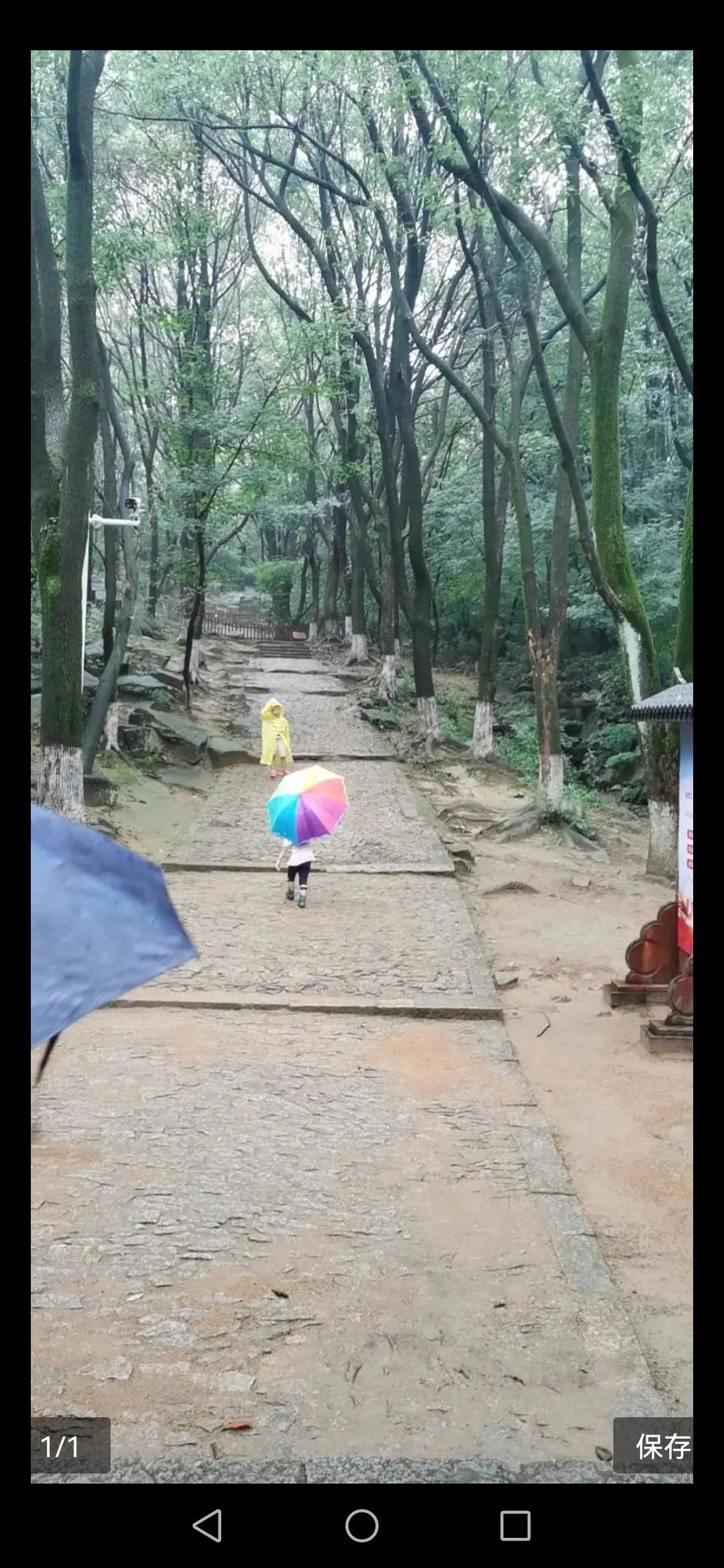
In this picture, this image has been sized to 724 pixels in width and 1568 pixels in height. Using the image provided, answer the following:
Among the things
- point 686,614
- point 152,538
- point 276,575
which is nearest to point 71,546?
point 686,614

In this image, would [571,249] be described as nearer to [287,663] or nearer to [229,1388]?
[229,1388]

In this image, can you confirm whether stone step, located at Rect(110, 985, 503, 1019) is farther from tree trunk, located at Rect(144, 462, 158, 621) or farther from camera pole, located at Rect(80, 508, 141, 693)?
tree trunk, located at Rect(144, 462, 158, 621)

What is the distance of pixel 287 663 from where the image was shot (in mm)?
33000

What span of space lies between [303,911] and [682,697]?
4.77 m

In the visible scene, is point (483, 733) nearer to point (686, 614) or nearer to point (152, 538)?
point (686, 614)

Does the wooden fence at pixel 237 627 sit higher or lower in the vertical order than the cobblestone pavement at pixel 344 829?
higher

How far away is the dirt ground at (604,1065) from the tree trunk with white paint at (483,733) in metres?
5.19

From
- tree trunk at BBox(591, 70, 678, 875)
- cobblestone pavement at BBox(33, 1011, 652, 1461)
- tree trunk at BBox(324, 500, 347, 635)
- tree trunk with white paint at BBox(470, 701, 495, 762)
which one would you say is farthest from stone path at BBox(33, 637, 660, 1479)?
tree trunk at BBox(324, 500, 347, 635)

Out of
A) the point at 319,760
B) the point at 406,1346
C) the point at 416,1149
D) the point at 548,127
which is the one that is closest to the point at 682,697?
the point at 416,1149

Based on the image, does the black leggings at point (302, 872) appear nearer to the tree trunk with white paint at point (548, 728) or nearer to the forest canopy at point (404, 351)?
the forest canopy at point (404, 351)

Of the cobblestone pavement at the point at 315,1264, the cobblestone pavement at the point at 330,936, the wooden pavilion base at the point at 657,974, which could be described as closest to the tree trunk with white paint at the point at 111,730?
the cobblestone pavement at the point at 330,936

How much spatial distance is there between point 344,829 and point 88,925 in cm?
1208

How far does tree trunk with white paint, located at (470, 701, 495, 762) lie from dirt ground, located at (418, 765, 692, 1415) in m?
5.19

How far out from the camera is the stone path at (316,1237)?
3473 mm
